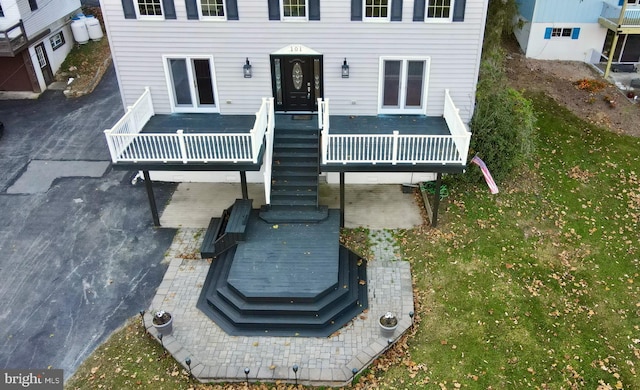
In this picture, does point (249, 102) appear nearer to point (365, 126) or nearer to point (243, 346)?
point (365, 126)

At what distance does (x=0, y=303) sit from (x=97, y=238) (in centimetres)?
295

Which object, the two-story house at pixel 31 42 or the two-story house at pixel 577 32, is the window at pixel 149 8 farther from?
the two-story house at pixel 577 32

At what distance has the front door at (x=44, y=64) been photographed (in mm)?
22686

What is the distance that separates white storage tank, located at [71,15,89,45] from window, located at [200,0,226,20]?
14220 mm

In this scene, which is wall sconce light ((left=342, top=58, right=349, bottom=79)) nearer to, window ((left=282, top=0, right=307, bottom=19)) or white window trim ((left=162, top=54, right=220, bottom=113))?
window ((left=282, top=0, right=307, bottom=19))

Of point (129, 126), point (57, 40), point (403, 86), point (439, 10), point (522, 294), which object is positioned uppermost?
point (439, 10)

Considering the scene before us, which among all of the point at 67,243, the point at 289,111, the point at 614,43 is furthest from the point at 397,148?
the point at 614,43

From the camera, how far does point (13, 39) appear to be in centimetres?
2073

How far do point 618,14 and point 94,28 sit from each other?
1002 inches

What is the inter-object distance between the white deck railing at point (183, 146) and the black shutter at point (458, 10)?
599 centimetres

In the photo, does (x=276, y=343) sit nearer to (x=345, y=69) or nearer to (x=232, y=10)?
(x=345, y=69)

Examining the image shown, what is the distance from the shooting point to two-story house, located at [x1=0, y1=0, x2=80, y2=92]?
21.0m

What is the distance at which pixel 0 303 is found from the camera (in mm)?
12539

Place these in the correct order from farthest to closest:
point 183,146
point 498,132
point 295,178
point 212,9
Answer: point 498,132 < point 295,178 < point 212,9 < point 183,146
